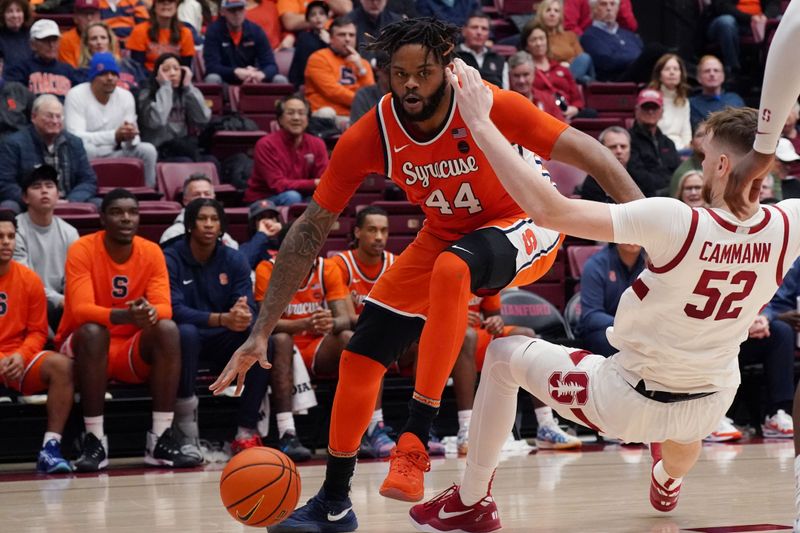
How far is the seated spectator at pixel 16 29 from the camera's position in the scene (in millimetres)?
10602

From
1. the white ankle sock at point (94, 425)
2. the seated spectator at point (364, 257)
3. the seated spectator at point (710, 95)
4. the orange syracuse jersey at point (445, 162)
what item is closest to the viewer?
the orange syracuse jersey at point (445, 162)

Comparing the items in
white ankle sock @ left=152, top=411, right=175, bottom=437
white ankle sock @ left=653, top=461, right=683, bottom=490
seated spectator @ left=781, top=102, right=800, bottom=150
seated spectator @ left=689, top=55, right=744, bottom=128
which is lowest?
white ankle sock @ left=152, top=411, right=175, bottom=437

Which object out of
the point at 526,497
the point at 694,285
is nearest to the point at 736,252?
the point at 694,285

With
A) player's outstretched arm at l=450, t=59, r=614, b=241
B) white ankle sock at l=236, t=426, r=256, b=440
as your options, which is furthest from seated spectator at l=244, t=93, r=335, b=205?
player's outstretched arm at l=450, t=59, r=614, b=241

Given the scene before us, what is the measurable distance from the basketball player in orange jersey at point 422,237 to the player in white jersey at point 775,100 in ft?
1.73

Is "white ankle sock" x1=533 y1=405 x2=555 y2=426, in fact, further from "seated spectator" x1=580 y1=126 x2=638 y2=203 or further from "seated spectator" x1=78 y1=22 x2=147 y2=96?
"seated spectator" x1=78 y1=22 x2=147 y2=96

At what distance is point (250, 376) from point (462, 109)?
14.4 ft

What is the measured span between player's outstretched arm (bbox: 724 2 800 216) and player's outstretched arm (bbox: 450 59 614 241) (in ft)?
1.58

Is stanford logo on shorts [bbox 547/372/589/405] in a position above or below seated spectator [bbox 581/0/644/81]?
below

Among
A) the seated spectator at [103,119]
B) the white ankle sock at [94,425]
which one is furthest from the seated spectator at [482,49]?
the white ankle sock at [94,425]

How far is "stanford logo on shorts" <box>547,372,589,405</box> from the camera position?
4.12 m

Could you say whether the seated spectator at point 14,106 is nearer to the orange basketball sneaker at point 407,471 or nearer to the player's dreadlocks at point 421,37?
the player's dreadlocks at point 421,37

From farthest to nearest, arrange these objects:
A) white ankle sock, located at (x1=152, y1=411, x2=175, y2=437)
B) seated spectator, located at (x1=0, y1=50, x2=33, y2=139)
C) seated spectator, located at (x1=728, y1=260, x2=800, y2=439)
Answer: seated spectator, located at (x1=0, y1=50, x2=33, y2=139)
seated spectator, located at (x1=728, y1=260, x2=800, y2=439)
white ankle sock, located at (x1=152, y1=411, x2=175, y2=437)

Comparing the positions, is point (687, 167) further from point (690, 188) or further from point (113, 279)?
point (113, 279)
